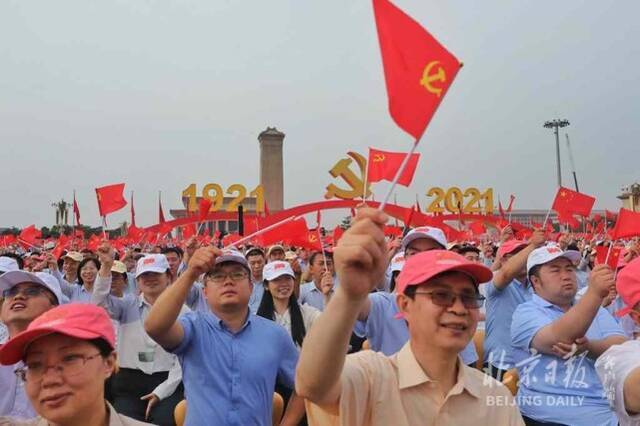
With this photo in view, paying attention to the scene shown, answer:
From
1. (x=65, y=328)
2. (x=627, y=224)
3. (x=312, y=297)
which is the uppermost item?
(x=627, y=224)

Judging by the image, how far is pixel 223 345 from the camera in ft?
8.76

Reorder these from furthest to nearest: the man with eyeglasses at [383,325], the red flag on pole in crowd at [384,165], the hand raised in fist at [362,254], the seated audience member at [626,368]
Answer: the red flag on pole in crowd at [384,165], the man with eyeglasses at [383,325], the seated audience member at [626,368], the hand raised in fist at [362,254]

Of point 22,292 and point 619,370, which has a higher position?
point 22,292

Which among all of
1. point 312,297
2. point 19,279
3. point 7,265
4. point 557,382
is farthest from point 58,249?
point 557,382

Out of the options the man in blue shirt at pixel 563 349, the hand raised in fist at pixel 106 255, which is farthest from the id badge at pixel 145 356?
the man in blue shirt at pixel 563 349

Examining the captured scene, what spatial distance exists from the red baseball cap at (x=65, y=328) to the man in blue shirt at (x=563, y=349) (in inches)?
79.5

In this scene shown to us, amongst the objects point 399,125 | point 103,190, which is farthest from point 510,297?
point 103,190

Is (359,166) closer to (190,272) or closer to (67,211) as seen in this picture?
(190,272)

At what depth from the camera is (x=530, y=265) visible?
3117mm

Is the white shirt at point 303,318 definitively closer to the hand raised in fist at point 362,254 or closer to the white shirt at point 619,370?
the white shirt at point 619,370

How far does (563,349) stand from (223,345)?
1669 millimetres

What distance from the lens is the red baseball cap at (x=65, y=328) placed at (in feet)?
5.34

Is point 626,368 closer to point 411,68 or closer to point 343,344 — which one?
point 343,344

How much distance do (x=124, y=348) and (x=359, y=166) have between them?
1710 cm
